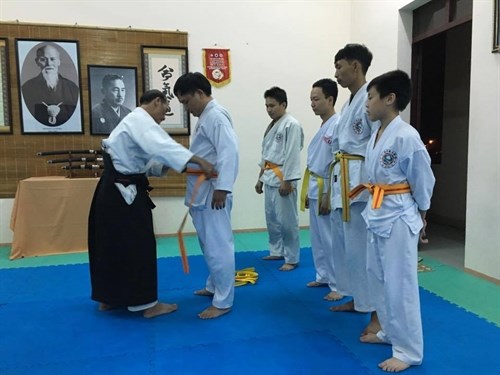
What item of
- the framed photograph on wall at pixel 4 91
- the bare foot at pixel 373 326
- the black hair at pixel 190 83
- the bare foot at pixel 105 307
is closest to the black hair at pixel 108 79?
the framed photograph on wall at pixel 4 91

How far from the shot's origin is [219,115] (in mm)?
2832

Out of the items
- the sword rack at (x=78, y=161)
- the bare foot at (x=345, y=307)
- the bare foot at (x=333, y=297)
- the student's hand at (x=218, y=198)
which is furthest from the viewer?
the sword rack at (x=78, y=161)

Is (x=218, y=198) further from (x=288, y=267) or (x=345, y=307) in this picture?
(x=288, y=267)

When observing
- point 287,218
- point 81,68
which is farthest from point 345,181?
point 81,68

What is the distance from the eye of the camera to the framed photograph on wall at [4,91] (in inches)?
196

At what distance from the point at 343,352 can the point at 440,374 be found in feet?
1.65

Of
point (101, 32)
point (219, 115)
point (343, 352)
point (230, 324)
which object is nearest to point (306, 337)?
point (343, 352)

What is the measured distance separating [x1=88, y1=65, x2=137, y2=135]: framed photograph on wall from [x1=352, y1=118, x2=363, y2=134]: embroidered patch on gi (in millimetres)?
3619

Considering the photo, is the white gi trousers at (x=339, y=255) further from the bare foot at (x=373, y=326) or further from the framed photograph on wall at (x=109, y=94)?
the framed photograph on wall at (x=109, y=94)

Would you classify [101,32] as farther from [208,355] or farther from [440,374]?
[440,374]

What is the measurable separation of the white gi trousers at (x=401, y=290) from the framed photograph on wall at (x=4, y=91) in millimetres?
4749

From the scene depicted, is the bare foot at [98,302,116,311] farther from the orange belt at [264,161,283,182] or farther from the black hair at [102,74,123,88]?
the black hair at [102,74,123,88]

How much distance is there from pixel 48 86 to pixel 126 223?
3.22 meters

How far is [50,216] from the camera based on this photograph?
4.73 m
